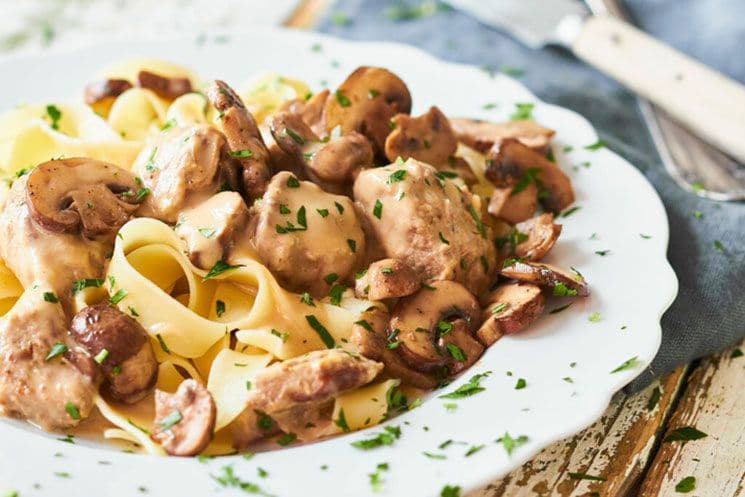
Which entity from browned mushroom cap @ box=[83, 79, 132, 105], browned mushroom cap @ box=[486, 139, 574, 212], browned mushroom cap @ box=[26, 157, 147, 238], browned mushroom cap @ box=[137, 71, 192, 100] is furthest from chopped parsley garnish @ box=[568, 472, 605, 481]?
browned mushroom cap @ box=[83, 79, 132, 105]

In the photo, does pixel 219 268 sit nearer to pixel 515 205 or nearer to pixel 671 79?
pixel 515 205

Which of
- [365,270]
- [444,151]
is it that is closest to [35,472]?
[365,270]

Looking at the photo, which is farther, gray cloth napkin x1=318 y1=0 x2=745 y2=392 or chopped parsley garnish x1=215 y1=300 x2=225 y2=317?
gray cloth napkin x1=318 y1=0 x2=745 y2=392

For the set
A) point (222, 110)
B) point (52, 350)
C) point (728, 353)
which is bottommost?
point (728, 353)

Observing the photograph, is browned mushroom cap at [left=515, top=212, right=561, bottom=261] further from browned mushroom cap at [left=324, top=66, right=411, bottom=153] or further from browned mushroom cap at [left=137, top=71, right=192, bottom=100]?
browned mushroom cap at [left=137, top=71, right=192, bottom=100]

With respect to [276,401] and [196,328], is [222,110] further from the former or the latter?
[276,401]

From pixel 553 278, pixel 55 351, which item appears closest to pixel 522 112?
pixel 553 278
